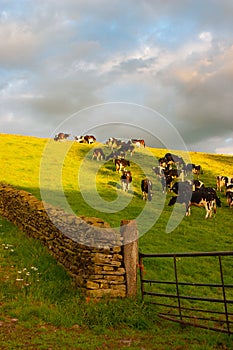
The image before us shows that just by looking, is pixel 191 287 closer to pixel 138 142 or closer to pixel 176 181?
pixel 176 181

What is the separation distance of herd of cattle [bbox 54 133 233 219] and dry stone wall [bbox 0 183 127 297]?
13352 millimetres

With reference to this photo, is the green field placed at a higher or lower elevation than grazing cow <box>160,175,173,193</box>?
lower

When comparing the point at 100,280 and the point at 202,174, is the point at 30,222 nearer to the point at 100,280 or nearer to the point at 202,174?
the point at 100,280

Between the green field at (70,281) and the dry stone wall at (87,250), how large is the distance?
1.27ft

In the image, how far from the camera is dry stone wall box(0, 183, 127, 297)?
980cm

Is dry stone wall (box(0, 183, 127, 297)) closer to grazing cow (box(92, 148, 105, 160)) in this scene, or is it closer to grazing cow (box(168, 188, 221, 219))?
grazing cow (box(168, 188, 221, 219))

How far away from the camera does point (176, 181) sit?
35.1 m

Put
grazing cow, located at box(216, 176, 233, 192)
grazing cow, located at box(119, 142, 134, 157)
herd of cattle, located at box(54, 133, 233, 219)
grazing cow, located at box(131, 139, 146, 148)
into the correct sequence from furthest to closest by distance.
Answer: grazing cow, located at box(131, 139, 146, 148) < grazing cow, located at box(119, 142, 134, 157) < grazing cow, located at box(216, 176, 233, 192) < herd of cattle, located at box(54, 133, 233, 219)

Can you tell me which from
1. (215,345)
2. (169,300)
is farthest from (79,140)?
(215,345)

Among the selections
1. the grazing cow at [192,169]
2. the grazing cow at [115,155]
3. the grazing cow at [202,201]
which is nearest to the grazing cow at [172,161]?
the grazing cow at [192,169]

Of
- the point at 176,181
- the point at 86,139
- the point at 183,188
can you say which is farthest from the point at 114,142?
the point at 183,188

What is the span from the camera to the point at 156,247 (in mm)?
17109

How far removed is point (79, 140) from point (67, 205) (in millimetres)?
31948

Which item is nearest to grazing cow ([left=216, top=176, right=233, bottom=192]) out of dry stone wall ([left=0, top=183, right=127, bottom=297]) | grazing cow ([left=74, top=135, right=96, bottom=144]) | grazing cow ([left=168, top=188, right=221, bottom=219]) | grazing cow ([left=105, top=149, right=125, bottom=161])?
grazing cow ([left=168, top=188, right=221, bottom=219])
